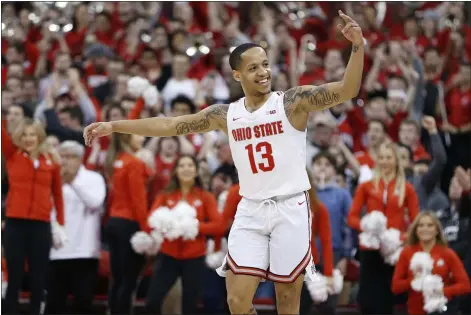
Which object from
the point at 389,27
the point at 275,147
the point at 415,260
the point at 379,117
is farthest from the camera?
the point at 389,27

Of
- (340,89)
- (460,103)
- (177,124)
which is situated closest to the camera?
(340,89)

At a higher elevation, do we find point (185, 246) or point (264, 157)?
point (264, 157)

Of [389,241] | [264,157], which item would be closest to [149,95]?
[389,241]

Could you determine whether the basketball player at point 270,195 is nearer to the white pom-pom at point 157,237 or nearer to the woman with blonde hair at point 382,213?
the woman with blonde hair at point 382,213

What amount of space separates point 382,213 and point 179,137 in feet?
9.77

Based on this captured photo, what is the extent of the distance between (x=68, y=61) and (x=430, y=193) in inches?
217

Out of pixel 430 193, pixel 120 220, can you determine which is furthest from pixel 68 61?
pixel 430 193

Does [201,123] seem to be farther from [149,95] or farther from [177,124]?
[149,95]

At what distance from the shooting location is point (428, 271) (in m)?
9.16

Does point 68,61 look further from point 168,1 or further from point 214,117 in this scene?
point 214,117

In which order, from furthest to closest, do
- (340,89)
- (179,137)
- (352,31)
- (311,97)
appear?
(179,137) < (311,97) < (340,89) < (352,31)

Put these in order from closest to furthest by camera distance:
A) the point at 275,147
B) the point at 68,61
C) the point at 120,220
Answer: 1. the point at 275,147
2. the point at 120,220
3. the point at 68,61

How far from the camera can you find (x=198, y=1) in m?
15.2

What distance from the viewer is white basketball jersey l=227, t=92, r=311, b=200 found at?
6.39 metres
